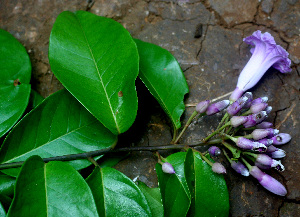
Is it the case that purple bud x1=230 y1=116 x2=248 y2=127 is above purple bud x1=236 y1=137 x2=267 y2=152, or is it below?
above

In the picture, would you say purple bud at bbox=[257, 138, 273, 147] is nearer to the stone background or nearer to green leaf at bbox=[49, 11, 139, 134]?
the stone background

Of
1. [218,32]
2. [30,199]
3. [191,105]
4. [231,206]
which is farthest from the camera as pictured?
[218,32]

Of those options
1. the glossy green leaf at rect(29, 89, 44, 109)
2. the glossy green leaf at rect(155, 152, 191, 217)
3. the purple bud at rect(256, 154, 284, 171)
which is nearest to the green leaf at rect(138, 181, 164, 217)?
the glossy green leaf at rect(155, 152, 191, 217)

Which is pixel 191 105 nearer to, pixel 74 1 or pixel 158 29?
pixel 158 29

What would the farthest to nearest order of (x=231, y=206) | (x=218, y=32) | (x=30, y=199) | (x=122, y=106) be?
(x=218, y=32), (x=231, y=206), (x=122, y=106), (x=30, y=199)

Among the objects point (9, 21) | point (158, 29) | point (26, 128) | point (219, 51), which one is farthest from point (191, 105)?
point (9, 21)

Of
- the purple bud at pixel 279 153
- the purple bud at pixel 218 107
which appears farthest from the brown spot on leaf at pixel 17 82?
the purple bud at pixel 279 153

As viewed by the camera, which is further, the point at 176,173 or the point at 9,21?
the point at 9,21

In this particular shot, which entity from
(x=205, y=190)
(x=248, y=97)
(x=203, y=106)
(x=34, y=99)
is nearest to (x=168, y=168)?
(x=205, y=190)
